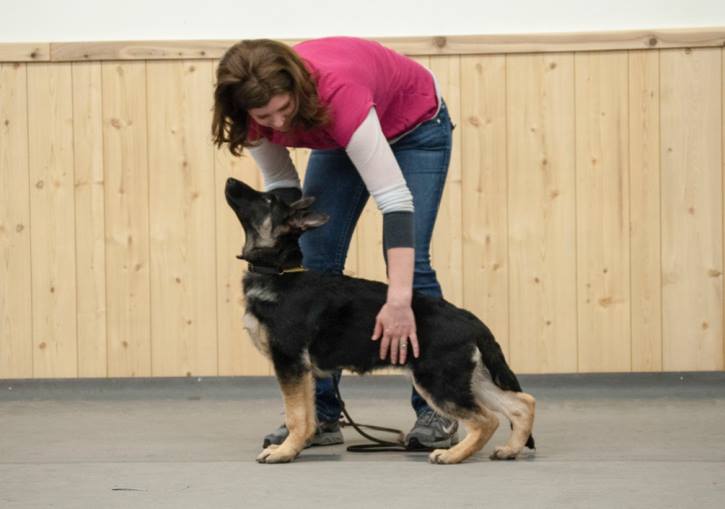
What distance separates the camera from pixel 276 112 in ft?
10.2

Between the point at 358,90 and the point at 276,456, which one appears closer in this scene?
the point at 358,90

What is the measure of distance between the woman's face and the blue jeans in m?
0.45

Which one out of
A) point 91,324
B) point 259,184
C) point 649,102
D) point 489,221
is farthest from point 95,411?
point 649,102

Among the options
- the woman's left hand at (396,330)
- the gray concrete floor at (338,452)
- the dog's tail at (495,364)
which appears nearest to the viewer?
the gray concrete floor at (338,452)

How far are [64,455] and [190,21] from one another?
2.07 meters

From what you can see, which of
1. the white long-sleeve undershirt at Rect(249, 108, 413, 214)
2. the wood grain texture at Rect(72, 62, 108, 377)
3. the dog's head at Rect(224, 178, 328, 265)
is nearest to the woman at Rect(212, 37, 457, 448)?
the white long-sleeve undershirt at Rect(249, 108, 413, 214)

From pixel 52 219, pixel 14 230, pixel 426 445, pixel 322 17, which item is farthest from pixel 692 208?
pixel 14 230

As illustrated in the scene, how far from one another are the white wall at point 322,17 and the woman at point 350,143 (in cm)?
127

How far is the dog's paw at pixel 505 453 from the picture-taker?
3400mm

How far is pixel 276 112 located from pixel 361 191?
1.99 feet

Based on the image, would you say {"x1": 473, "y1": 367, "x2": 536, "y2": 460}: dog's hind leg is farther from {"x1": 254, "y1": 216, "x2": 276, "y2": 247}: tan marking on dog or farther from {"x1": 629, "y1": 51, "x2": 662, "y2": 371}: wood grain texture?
{"x1": 629, "y1": 51, "x2": 662, "y2": 371}: wood grain texture

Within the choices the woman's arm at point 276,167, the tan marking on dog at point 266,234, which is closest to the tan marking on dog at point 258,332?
the tan marking on dog at point 266,234

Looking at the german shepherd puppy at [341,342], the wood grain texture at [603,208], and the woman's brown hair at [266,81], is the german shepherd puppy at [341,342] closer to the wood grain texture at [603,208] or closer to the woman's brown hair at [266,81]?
the woman's brown hair at [266,81]

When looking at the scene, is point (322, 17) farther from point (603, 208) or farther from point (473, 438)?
point (473, 438)
